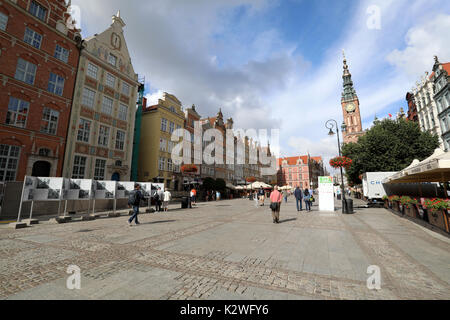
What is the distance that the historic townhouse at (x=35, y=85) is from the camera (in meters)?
15.4

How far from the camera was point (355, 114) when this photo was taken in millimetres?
83500

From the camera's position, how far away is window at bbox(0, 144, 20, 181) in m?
14.9

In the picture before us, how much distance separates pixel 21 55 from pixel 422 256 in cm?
2588

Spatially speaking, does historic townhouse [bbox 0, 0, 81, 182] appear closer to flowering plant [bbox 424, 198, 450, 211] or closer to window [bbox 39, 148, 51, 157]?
window [bbox 39, 148, 51, 157]

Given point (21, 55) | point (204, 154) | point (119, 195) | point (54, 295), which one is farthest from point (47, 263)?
point (204, 154)

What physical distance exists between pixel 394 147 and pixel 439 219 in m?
19.9

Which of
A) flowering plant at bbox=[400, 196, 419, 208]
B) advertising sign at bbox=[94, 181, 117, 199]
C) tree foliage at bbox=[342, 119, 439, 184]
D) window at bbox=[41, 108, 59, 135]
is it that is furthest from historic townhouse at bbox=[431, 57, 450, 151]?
window at bbox=[41, 108, 59, 135]

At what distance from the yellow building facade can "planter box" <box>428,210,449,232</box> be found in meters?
25.8

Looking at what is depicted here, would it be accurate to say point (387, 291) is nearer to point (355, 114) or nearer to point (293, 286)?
point (293, 286)

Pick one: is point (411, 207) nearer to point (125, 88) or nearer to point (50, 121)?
point (50, 121)

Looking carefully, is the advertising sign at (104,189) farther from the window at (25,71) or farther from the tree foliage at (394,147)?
the tree foliage at (394,147)

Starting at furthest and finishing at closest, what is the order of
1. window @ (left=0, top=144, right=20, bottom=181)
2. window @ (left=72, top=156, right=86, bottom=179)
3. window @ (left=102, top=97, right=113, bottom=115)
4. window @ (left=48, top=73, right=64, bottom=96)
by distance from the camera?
window @ (left=102, top=97, right=113, bottom=115), window @ (left=72, top=156, right=86, bottom=179), window @ (left=48, top=73, right=64, bottom=96), window @ (left=0, top=144, right=20, bottom=181)

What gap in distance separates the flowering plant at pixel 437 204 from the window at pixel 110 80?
89.7 ft

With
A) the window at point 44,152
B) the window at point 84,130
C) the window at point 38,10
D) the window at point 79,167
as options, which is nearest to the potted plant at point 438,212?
the window at point 79,167
